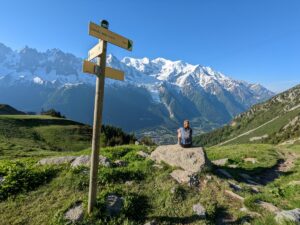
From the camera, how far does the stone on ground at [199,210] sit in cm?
1229

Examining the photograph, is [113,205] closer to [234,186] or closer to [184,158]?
[184,158]

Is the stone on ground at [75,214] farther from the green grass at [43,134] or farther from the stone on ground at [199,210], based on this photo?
the green grass at [43,134]

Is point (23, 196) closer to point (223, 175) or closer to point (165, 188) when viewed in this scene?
point (165, 188)

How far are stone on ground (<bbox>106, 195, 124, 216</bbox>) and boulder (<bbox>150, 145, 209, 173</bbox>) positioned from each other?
5.74 metres

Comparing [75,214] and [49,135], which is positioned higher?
[49,135]

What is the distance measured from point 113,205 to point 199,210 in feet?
12.7

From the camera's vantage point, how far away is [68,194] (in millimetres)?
12898

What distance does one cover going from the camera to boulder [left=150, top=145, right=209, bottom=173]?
1695 centimetres

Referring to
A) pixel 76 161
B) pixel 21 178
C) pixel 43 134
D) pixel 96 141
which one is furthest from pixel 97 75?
pixel 43 134

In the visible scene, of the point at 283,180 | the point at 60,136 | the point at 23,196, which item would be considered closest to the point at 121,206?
the point at 23,196

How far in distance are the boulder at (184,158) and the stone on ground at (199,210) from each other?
3.70 metres

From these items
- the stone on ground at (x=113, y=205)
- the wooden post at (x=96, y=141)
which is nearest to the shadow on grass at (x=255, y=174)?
the stone on ground at (x=113, y=205)

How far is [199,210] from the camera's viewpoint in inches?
495

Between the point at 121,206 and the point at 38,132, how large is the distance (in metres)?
46.2
